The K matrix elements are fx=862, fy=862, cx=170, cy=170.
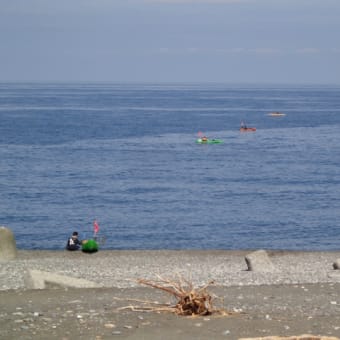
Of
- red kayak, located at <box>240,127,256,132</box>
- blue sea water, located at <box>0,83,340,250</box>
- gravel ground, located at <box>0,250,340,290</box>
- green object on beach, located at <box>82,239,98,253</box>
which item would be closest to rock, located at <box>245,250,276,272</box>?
gravel ground, located at <box>0,250,340,290</box>

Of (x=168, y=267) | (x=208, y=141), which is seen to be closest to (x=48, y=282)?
(x=168, y=267)

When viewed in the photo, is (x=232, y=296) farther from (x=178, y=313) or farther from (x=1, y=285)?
(x=1, y=285)

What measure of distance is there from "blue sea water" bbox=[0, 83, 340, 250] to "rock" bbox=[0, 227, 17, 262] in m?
8.21

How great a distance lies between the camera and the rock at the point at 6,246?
28.4 metres

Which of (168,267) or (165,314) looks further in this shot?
(168,267)

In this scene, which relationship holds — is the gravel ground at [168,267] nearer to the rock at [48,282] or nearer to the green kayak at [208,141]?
the rock at [48,282]

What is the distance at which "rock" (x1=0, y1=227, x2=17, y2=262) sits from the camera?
2839cm

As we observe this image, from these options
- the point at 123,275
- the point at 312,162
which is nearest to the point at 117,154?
the point at 312,162

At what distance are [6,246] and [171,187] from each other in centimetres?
2922

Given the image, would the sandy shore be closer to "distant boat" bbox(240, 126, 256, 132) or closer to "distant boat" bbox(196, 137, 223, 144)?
"distant boat" bbox(196, 137, 223, 144)

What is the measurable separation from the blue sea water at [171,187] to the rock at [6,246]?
8.21 m

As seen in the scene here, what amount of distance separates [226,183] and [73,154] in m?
23.9

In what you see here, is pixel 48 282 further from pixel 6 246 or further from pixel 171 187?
pixel 171 187

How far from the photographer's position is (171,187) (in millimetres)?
57344
